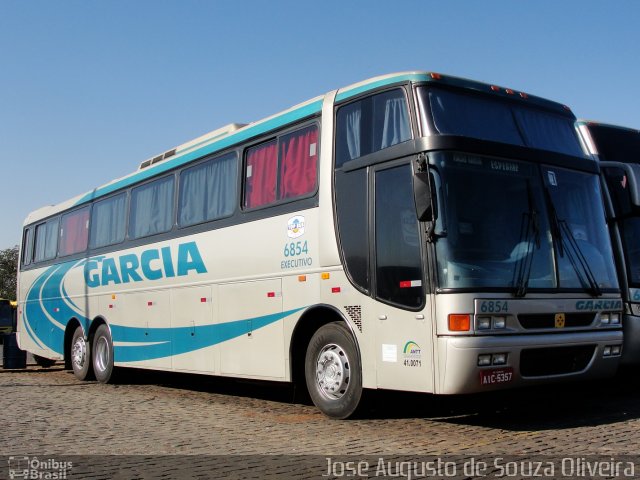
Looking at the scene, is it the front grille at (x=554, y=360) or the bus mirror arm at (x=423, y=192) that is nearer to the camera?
the bus mirror arm at (x=423, y=192)

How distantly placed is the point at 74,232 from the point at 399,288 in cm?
1100

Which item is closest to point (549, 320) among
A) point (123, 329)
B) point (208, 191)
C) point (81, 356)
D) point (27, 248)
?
point (208, 191)

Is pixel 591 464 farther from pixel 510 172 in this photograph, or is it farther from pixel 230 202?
pixel 230 202

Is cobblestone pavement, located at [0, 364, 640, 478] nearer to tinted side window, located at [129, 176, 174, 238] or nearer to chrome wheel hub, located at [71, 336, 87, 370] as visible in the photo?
tinted side window, located at [129, 176, 174, 238]

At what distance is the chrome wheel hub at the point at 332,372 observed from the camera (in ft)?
28.5

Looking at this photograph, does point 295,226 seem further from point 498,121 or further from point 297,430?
point 498,121

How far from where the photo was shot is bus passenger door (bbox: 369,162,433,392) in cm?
755

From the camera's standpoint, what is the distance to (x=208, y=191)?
11.7 m

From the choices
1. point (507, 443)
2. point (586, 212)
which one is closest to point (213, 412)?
point (507, 443)

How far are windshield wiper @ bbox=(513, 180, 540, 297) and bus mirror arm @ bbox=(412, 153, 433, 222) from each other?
113cm

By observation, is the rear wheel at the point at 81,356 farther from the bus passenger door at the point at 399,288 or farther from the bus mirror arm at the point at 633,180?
the bus mirror arm at the point at 633,180

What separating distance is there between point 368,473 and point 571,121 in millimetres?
5468

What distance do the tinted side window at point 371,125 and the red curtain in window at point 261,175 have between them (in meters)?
1.48

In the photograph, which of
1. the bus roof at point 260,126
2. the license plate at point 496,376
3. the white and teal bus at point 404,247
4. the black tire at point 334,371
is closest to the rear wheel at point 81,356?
the bus roof at point 260,126
